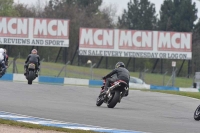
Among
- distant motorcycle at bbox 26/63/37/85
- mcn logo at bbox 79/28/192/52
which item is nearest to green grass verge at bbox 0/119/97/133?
distant motorcycle at bbox 26/63/37/85

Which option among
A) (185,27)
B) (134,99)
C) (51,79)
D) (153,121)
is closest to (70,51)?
(185,27)

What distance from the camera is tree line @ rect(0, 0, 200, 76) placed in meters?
72.4

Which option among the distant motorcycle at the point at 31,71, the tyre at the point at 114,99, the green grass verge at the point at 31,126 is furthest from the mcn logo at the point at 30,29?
the green grass verge at the point at 31,126

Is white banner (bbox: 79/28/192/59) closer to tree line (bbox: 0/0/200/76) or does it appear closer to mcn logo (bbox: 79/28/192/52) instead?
mcn logo (bbox: 79/28/192/52)

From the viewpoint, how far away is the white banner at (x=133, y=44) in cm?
5203

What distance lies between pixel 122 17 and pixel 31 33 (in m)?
50.9

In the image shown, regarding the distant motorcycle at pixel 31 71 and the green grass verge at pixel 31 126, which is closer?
the green grass verge at pixel 31 126

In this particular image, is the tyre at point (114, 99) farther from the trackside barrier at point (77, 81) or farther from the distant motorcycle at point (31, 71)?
the trackside barrier at point (77, 81)

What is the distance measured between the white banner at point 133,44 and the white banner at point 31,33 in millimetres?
1793

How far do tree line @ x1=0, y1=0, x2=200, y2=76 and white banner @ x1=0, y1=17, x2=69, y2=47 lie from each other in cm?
1516

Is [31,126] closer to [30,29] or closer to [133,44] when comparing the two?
[30,29]

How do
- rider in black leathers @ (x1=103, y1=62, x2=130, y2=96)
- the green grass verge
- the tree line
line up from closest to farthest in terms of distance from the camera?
the green grass verge
rider in black leathers @ (x1=103, y1=62, x2=130, y2=96)
the tree line

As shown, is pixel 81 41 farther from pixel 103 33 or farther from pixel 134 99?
pixel 134 99

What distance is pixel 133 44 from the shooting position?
2069 inches
